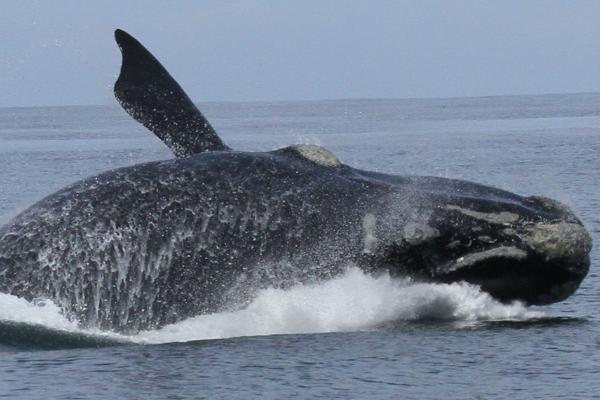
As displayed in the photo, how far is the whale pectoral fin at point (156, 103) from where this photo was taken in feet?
58.2

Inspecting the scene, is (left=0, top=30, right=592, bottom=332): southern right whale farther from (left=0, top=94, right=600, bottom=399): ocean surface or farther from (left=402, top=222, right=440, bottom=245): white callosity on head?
(left=0, top=94, right=600, bottom=399): ocean surface

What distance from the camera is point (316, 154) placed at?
685 inches

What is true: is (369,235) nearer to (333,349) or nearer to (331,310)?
(331,310)

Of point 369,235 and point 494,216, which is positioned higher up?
point 494,216

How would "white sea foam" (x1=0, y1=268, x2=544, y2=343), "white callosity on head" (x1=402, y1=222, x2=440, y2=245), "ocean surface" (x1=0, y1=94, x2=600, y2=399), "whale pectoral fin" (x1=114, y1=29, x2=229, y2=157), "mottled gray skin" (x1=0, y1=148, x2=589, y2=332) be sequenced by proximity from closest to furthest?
"ocean surface" (x1=0, y1=94, x2=600, y2=399), "white sea foam" (x1=0, y1=268, x2=544, y2=343), "mottled gray skin" (x1=0, y1=148, x2=589, y2=332), "white callosity on head" (x1=402, y1=222, x2=440, y2=245), "whale pectoral fin" (x1=114, y1=29, x2=229, y2=157)

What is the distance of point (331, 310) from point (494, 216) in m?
2.30

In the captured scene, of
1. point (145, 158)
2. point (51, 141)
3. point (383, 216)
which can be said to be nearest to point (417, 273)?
point (383, 216)

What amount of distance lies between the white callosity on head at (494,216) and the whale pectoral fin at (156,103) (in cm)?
342

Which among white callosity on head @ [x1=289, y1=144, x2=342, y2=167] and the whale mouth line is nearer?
the whale mouth line

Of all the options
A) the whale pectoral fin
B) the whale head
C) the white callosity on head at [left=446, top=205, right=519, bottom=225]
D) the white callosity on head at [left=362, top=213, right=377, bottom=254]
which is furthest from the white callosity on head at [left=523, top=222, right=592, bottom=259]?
the whale pectoral fin

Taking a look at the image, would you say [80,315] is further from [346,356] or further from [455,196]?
[455,196]

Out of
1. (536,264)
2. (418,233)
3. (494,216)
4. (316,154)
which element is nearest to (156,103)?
(316,154)

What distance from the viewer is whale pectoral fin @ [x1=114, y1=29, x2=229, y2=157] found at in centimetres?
1773

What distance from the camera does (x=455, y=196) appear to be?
1689cm
